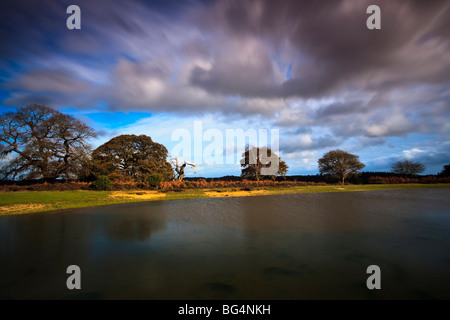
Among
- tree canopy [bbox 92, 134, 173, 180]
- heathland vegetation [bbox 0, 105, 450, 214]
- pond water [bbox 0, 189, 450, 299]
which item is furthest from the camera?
tree canopy [bbox 92, 134, 173, 180]

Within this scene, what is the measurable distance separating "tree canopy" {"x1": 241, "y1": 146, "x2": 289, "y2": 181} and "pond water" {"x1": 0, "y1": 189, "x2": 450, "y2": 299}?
36.1 m

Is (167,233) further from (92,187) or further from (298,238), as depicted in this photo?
(92,187)

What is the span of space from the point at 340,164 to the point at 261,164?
23822 millimetres

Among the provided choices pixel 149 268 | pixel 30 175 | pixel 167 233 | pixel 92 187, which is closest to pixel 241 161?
pixel 92 187

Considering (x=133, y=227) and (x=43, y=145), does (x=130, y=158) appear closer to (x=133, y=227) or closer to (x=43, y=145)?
(x=43, y=145)

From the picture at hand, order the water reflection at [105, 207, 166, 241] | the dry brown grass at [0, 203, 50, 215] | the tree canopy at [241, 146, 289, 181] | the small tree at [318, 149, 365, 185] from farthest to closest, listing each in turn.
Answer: the small tree at [318, 149, 365, 185]
the tree canopy at [241, 146, 289, 181]
the dry brown grass at [0, 203, 50, 215]
the water reflection at [105, 207, 166, 241]

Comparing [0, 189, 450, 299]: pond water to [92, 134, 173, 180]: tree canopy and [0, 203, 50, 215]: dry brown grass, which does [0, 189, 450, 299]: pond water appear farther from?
[92, 134, 173, 180]: tree canopy

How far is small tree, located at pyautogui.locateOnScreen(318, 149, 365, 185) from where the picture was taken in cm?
5347

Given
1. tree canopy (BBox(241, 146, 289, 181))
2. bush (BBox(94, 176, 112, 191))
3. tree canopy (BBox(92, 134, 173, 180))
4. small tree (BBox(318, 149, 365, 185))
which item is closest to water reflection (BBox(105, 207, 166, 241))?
bush (BBox(94, 176, 112, 191))

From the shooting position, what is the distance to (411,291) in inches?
145
